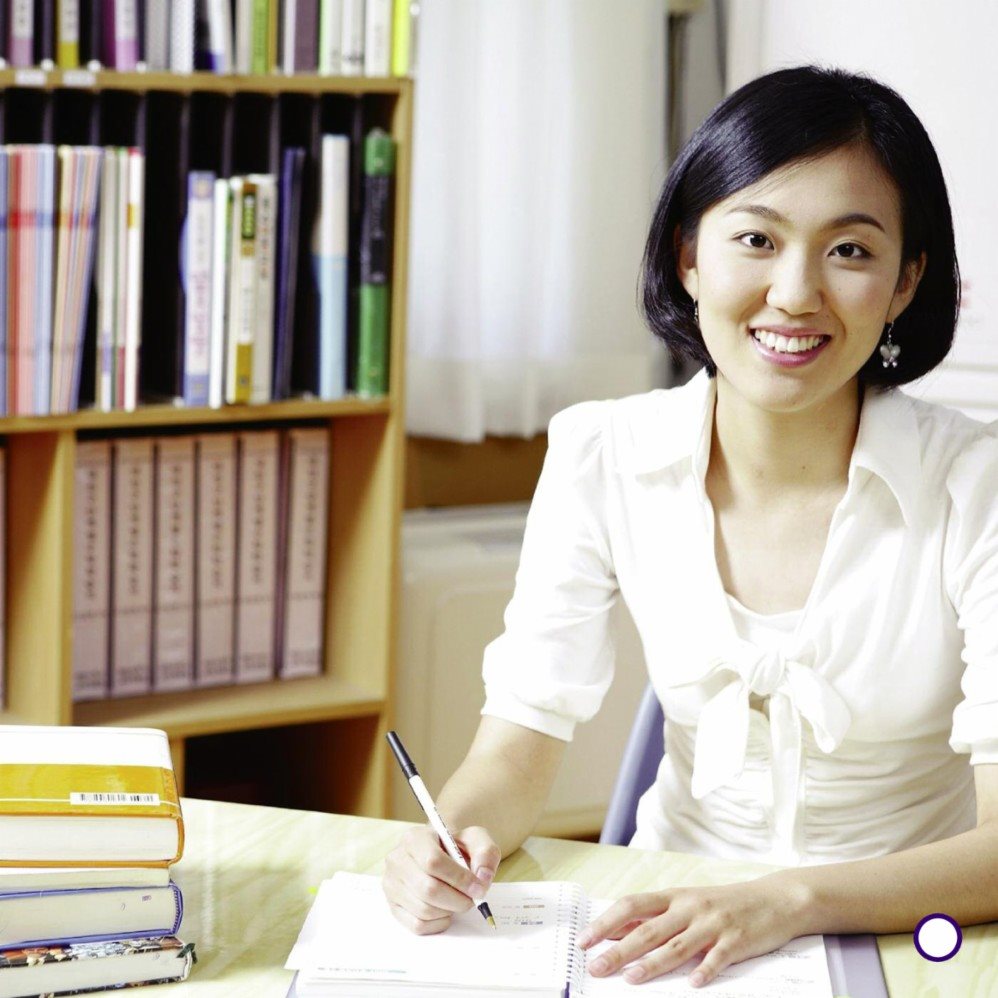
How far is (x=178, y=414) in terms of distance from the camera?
227 cm

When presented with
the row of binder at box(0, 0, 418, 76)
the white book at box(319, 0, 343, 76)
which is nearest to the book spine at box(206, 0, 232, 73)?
the row of binder at box(0, 0, 418, 76)

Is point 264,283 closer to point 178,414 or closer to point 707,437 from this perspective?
point 178,414

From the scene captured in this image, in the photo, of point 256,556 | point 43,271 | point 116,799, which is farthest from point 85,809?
point 256,556

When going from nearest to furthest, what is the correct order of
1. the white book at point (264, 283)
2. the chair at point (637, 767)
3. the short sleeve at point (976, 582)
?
the short sleeve at point (976, 582)
the chair at point (637, 767)
the white book at point (264, 283)

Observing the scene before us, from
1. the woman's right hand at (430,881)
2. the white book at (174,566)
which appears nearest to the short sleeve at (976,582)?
the woman's right hand at (430,881)

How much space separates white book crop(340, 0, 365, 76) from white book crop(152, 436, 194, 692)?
1.99 feet

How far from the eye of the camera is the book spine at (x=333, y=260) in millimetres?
2328

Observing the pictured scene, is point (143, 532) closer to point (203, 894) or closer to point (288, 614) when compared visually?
point (288, 614)

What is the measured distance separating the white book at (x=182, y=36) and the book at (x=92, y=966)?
1.41 metres

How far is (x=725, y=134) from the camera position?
1.49 metres

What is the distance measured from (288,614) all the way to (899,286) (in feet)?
4.35

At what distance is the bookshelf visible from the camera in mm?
Result: 2230

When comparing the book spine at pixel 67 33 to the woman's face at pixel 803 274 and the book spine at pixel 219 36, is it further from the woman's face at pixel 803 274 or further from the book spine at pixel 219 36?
the woman's face at pixel 803 274

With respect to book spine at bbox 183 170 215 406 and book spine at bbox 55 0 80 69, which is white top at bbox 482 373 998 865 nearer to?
book spine at bbox 183 170 215 406
